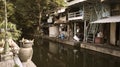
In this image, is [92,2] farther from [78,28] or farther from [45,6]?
[45,6]

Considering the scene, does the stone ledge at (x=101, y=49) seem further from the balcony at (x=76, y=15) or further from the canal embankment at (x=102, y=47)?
the balcony at (x=76, y=15)

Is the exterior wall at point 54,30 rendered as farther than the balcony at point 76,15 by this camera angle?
Yes

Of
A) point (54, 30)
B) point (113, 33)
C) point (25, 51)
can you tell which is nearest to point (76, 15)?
point (113, 33)

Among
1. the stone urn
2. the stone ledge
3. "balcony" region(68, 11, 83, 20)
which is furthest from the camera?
"balcony" region(68, 11, 83, 20)

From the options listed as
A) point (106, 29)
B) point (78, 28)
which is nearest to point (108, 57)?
point (106, 29)

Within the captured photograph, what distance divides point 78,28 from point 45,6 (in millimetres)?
7124

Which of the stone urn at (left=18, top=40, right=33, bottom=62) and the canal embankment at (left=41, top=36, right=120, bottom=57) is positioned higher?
the stone urn at (left=18, top=40, right=33, bottom=62)

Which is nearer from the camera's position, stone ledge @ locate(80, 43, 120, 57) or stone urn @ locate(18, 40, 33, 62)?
stone urn @ locate(18, 40, 33, 62)

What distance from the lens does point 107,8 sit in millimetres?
18828

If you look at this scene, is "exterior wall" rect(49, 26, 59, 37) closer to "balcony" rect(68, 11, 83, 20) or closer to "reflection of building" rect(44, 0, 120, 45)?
"balcony" rect(68, 11, 83, 20)

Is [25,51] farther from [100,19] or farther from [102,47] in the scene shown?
[100,19]

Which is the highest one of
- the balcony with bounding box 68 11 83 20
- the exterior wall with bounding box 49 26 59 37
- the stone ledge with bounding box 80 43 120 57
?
the balcony with bounding box 68 11 83 20

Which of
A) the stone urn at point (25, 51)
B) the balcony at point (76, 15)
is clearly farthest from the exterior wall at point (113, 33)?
the stone urn at point (25, 51)

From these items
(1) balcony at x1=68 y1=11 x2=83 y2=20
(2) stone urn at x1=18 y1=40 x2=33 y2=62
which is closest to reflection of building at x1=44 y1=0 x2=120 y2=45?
(1) balcony at x1=68 y1=11 x2=83 y2=20
